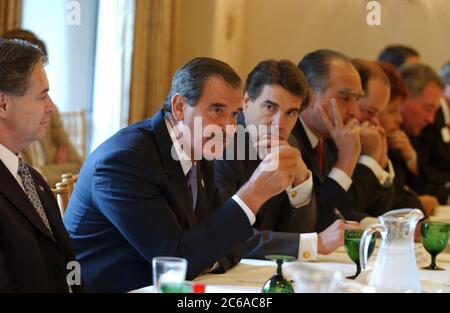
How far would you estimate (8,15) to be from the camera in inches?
201

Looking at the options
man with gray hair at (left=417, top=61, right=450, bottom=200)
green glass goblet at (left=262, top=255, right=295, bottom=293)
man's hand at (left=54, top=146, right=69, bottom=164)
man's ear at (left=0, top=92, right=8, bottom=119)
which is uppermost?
man's ear at (left=0, top=92, right=8, bottom=119)

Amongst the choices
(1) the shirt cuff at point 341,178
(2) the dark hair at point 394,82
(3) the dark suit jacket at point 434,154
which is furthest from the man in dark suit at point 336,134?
(3) the dark suit jacket at point 434,154

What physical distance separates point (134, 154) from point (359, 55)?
5.86 meters

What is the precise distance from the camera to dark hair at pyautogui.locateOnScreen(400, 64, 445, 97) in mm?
5527

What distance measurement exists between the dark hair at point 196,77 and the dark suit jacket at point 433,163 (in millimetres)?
2909

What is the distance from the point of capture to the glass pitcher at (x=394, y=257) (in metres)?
1.88

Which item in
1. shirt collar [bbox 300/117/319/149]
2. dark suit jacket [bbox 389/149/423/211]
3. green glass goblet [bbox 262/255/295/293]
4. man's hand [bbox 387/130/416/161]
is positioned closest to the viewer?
green glass goblet [bbox 262/255/295/293]

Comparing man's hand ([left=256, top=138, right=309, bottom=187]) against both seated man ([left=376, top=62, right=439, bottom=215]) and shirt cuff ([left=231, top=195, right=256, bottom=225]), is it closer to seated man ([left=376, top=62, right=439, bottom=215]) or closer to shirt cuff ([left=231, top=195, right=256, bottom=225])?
shirt cuff ([left=231, top=195, right=256, bottom=225])

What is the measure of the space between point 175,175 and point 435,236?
79cm

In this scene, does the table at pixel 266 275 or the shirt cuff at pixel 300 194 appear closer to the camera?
the table at pixel 266 275

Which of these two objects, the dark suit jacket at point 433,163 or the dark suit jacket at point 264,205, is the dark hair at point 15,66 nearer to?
the dark suit jacket at point 264,205

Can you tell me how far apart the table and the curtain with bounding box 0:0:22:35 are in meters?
2.97

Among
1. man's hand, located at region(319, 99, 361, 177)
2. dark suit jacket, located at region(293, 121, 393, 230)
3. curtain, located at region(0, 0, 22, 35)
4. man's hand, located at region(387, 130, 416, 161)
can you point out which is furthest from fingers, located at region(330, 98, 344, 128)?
curtain, located at region(0, 0, 22, 35)

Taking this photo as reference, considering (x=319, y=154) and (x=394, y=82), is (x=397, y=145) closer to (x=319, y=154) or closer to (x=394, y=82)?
(x=394, y=82)
